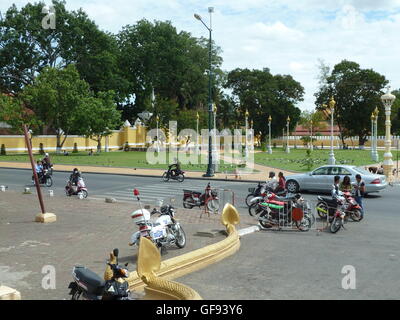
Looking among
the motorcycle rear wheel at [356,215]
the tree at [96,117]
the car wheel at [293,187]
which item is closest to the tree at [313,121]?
the tree at [96,117]

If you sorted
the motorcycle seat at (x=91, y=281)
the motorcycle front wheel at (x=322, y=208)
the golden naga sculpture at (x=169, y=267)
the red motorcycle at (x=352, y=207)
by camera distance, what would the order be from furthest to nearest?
1. the red motorcycle at (x=352, y=207)
2. the motorcycle front wheel at (x=322, y=208)
3. the golden naga sculpture at (x=169, y=267)
4. the motorcycle seat at (x=91, y=281)

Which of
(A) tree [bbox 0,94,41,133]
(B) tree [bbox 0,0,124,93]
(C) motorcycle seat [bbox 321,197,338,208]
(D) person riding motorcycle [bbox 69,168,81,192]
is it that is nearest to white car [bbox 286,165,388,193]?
(C) motorcycle seat [bbox 321,197,338,208]

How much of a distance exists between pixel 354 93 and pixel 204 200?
6922 centimetres

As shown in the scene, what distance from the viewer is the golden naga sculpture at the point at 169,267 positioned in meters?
6.54

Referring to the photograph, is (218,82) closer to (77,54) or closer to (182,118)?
(182,118)

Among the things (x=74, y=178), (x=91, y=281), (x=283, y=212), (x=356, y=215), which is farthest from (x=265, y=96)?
(x=91, y=281)

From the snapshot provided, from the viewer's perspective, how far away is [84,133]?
58125 millimetres

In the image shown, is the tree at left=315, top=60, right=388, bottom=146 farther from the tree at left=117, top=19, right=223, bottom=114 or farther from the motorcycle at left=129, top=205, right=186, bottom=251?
the motorcycle at left=129, top=205, right=186, bottom=251

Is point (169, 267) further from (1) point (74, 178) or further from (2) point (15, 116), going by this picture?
(2) point (15, 116)

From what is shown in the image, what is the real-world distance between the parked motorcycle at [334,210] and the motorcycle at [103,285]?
7.94m

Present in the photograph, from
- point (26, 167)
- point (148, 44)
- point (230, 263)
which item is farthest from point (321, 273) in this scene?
point (148, 44)

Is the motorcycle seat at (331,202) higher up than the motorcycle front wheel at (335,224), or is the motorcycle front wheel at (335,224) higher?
the motorcycle seat at (331,202)

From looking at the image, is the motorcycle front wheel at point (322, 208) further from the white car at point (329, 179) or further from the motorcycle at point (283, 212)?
the white car at point (329, 179)
